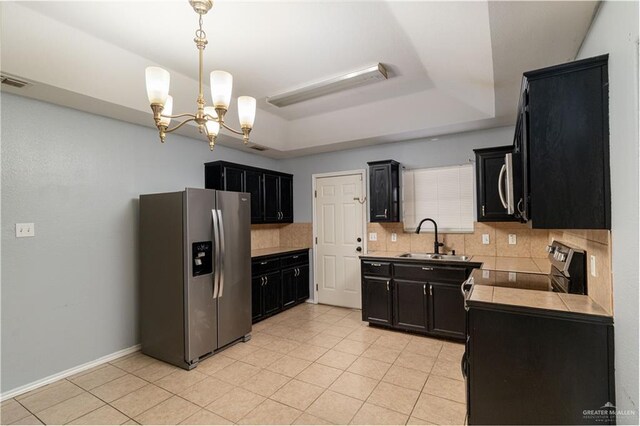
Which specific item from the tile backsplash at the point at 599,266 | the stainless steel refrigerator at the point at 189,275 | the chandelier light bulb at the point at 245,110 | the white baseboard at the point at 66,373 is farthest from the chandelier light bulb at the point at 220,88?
the white baseboard at the point at 66,373

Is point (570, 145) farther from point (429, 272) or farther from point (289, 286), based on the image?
point (289, 286)

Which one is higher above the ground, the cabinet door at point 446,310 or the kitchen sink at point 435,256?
the kitchen sink at point 435,256

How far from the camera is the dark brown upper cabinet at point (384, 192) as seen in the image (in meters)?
4.11

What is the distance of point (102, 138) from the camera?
302 cm

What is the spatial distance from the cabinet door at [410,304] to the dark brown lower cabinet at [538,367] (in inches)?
72.1

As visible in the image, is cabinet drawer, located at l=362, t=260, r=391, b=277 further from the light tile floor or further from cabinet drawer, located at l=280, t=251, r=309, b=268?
cabinet drawer, located at l=280, t=251, r=309, b=268

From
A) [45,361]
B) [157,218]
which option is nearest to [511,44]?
[157,218]

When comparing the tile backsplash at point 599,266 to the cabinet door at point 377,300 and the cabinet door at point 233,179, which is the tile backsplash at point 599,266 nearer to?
the cabinet door at point 377,300

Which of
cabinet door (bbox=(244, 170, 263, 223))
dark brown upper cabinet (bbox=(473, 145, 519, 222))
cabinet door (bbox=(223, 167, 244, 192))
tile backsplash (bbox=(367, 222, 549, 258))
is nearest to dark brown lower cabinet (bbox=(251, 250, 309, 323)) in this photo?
cabinet door (bbox=(244, 170, 263, 223))

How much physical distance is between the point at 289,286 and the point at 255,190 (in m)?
1.56

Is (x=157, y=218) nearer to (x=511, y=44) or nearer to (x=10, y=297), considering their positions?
(x=10, y=297)

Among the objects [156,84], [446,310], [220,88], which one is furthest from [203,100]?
[446,310]

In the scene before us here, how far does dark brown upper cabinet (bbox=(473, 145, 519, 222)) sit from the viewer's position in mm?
3371

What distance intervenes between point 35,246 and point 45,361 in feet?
3.28
